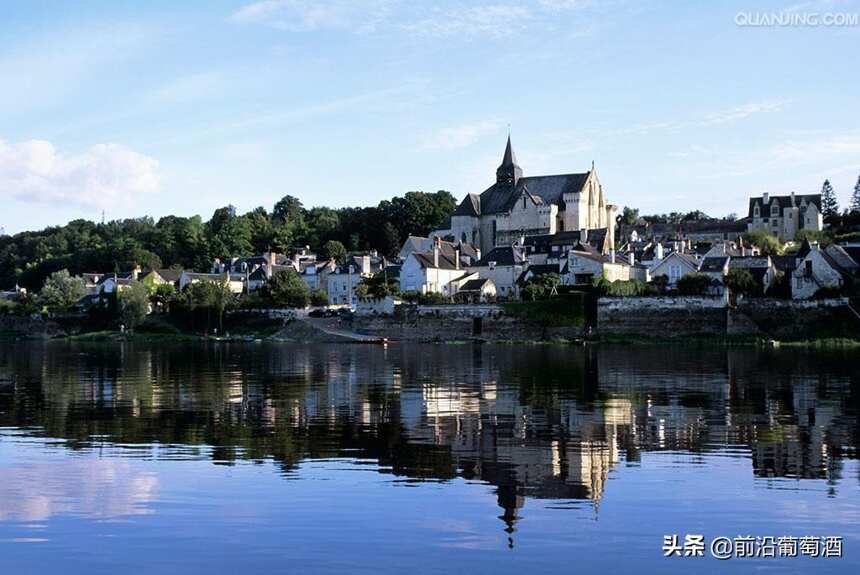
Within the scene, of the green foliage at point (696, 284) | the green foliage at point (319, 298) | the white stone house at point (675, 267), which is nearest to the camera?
the green foliage at point (696, 284)

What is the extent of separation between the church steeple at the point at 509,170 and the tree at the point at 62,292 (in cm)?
4876

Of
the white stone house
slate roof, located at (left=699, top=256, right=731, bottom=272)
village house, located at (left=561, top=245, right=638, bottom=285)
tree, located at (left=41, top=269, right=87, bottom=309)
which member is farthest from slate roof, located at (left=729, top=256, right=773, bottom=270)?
tree, located at (left=41, top=269, right=87, bottom=309)

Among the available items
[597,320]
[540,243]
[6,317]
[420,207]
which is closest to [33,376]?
[597,320]

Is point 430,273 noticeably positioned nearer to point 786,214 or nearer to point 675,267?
point 675,267

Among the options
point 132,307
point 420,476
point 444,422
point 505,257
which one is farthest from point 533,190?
point 420,476

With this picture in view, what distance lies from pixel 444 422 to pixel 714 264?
54.7m

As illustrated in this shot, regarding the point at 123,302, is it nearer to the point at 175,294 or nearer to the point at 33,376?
the point at 175,294

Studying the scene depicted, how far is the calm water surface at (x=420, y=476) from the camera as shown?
11859 mm

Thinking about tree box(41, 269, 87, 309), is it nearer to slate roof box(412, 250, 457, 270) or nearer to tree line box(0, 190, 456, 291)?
tree line box(0, 190, 456, 291)

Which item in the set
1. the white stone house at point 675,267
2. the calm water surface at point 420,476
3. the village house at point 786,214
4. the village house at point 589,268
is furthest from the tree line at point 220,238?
the calm water surface at point 420,476

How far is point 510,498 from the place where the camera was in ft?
48.1

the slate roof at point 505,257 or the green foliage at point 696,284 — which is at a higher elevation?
the slate roof at point 505,257

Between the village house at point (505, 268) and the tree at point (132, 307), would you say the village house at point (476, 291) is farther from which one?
the tree at point (132, 307)

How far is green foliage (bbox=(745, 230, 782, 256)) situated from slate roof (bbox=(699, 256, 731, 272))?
14.7 metres
